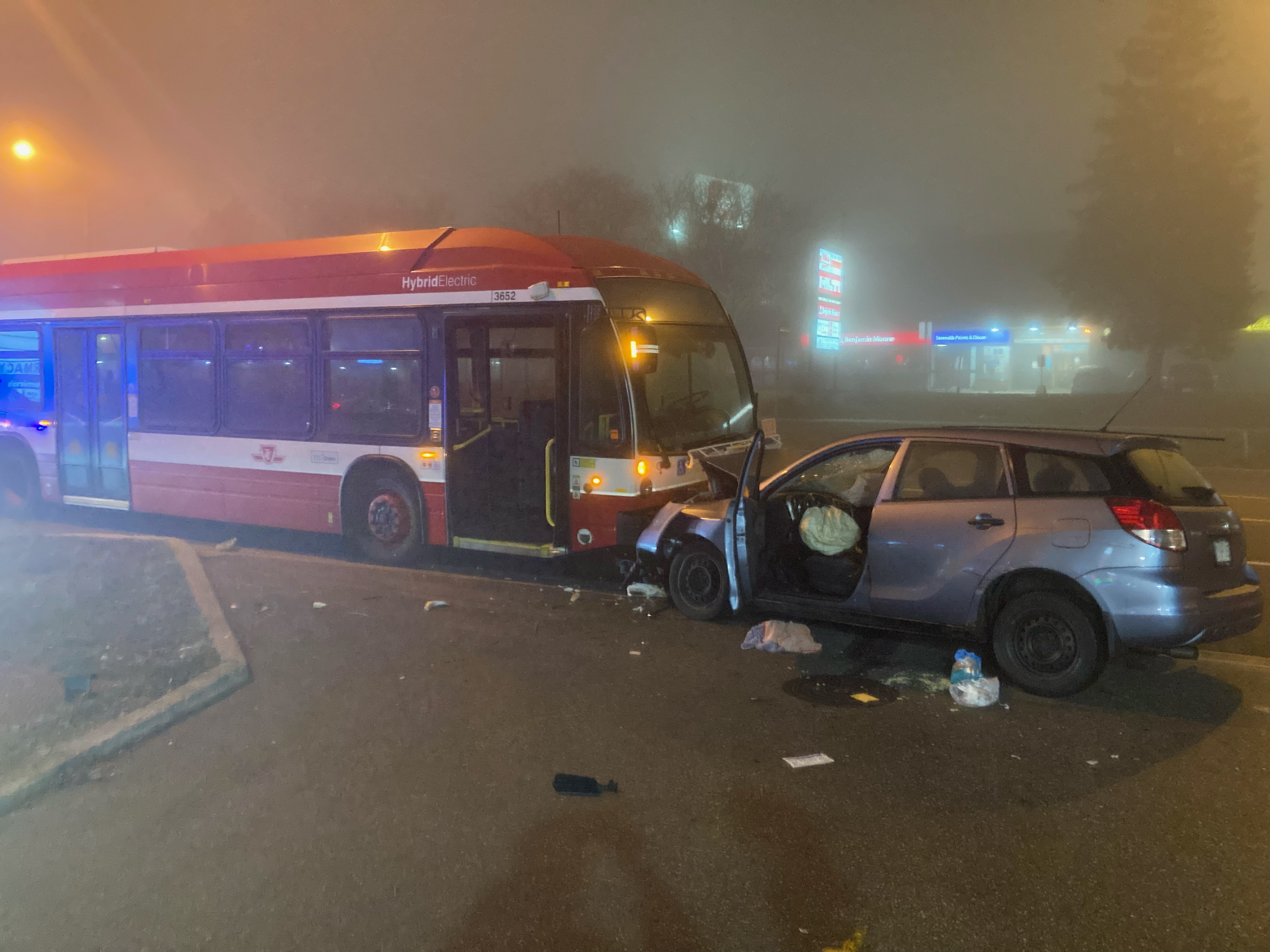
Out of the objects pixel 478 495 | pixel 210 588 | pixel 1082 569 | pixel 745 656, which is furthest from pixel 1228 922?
pixel 210 588

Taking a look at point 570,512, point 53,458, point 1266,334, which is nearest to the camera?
point 570,512

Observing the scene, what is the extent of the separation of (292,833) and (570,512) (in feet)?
15.8

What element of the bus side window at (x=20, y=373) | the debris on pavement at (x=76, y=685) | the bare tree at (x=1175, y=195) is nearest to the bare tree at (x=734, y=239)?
the bare tree at (x=1175, y=195)

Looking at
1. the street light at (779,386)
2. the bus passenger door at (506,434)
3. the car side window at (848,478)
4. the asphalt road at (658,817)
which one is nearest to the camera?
the asphalt road at (658,817)

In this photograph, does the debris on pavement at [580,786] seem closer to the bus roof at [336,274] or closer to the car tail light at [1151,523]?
the car tail light at [1151,523]

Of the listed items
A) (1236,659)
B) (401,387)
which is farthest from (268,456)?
(1236,659)

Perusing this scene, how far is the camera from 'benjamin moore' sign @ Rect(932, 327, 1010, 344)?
6456 cm

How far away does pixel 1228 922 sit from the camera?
10.7ft

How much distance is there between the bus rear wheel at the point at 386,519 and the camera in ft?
30.8

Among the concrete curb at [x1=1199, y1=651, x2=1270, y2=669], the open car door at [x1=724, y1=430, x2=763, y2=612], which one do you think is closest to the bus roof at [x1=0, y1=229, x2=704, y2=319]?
the open car door at [x1=724, y1=430, x2=763, y2=612]

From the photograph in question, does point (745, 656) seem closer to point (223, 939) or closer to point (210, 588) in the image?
point (223, 939)

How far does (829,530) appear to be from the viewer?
6.57m

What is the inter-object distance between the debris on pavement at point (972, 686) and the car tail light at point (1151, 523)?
4.08 feet

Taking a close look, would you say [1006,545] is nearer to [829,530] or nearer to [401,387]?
[829,530]
